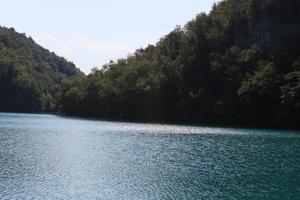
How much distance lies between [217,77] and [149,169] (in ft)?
→ 301

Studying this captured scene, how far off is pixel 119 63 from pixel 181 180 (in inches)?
5881

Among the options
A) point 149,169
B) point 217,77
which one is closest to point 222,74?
point 217,77

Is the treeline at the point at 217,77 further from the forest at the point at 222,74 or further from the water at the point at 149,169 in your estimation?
the water at the point at 149,169

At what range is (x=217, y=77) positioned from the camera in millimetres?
134625

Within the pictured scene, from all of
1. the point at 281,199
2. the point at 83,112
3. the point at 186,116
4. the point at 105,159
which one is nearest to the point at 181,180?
the point at 281,199

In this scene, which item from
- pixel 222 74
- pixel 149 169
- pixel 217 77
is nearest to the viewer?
pixel 149 169

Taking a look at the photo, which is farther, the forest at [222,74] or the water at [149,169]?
the forest at [222,74]

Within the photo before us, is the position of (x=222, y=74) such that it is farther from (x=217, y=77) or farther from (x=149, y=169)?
(x=149, y=169)

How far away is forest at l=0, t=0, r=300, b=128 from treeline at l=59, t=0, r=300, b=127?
8.5 inches

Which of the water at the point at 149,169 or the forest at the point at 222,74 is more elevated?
the forest at the point at 222,74

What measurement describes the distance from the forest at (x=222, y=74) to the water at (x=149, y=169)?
43.0m

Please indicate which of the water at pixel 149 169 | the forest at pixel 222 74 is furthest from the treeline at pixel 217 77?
the water at pixel 149 169

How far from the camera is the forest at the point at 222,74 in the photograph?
11406 cm

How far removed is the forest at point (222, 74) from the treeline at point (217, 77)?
0.71 feet
